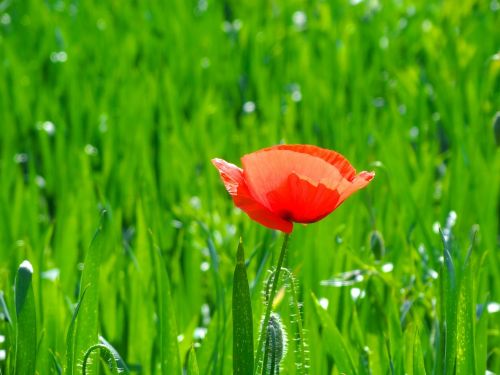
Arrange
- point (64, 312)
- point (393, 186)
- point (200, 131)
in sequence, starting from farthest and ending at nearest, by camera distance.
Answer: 1. point (200, 131)
2. point (393, 186)
3. point (64, 312)

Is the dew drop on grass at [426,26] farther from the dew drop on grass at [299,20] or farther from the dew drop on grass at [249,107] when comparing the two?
the dew drop on grass at [249,107]

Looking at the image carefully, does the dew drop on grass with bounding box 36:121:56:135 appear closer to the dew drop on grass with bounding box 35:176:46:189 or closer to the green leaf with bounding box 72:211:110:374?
the dew drop on grass with bounding box 35:176:46:189

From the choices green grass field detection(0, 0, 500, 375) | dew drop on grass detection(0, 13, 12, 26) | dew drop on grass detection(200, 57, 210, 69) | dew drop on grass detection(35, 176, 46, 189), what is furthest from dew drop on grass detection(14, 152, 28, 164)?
dew drop on grass detection(0, 13, 12, 26)

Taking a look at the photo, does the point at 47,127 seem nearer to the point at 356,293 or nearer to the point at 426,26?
the point at 356,293

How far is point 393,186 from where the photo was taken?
5.98ft

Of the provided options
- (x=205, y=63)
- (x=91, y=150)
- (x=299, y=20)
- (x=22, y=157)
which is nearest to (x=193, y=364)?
(x=91, y=150)

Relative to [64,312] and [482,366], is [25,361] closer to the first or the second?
[64,312]

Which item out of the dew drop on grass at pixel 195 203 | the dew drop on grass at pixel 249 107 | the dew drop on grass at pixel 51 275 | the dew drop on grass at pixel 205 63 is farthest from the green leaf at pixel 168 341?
the dew drop on grass at pixel 205 63

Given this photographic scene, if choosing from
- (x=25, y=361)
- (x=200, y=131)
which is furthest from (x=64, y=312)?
(x=200, y=131)

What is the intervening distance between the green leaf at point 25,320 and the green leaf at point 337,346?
32 centimetres

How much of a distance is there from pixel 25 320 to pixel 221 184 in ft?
4.07

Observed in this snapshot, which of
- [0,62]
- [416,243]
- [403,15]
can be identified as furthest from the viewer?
[403,15]

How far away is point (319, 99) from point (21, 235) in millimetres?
995

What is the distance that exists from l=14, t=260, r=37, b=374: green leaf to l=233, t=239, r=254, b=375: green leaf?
211mm
